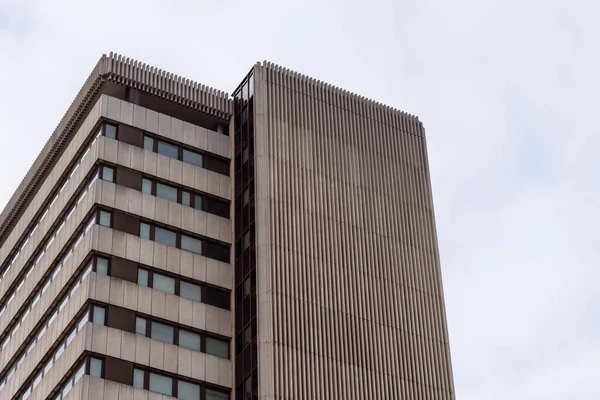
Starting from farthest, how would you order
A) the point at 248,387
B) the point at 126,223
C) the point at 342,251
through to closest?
the point at 342,251, the point at 126,223, the point at 248,387

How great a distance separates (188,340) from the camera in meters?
73.0

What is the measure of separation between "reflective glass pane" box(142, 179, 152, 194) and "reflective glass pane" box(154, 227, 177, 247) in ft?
8.59

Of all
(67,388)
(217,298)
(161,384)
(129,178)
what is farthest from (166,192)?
(67,388)

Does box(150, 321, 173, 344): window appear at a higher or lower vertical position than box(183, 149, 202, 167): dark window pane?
lower

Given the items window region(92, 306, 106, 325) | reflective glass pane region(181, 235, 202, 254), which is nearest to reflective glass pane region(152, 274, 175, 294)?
reflective glass pane region(181, 235, 202, 254)

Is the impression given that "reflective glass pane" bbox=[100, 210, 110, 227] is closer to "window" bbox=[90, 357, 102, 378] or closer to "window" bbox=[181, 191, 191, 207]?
"window" bbox=[181, 191, 191, 207]

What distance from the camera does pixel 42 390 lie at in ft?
244

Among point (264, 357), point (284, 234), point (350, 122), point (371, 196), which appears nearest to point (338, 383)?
point (264, 357)

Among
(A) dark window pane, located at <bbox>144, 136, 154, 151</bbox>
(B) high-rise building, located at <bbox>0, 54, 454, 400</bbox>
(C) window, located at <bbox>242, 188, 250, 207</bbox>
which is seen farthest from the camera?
(A) dark window pane, located at <bbox>144, 136, 154, 151</bbox>

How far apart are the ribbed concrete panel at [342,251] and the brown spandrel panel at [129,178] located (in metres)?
7.42

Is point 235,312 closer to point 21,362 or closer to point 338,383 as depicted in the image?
point 338,383

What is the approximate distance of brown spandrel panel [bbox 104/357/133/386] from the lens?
68.9 meters

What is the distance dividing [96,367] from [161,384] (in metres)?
3.90

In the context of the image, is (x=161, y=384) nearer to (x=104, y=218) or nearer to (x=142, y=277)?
(x=142, y=277)
